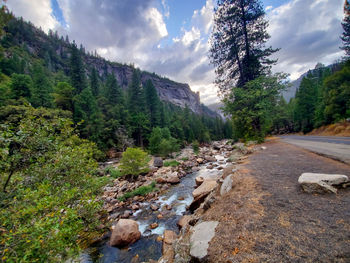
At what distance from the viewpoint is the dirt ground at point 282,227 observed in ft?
5.15

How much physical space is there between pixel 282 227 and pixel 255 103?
9.79 metres

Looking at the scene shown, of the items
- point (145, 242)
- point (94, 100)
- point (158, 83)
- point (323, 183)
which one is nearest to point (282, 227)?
point (323, 183)

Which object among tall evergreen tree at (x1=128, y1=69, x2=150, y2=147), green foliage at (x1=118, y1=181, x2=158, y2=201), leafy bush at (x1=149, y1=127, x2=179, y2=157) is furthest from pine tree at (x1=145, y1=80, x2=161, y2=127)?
green foliage at (x1=118, y1=181, x2=158, y2=201)

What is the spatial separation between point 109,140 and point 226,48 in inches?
889

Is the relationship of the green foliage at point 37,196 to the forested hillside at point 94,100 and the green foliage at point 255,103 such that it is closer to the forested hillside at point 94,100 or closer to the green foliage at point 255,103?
the forested hillside at point 94,100

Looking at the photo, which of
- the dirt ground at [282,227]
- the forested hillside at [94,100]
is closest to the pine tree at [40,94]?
the forested hillside at [94,100]

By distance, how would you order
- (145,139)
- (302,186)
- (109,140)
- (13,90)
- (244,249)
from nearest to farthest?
(244,249)
(302,186)
(13,90)
(109,140)
(145,139)

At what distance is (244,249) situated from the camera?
1.81 metres

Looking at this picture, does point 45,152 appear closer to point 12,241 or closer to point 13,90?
point 12,241

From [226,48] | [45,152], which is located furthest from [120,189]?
[226,48]

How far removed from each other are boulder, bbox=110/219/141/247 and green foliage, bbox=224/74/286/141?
31.5ft

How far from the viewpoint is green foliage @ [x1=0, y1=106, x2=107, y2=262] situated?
1.90 metres

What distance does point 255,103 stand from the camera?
32.6 ft

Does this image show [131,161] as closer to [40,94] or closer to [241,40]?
[241,40]
